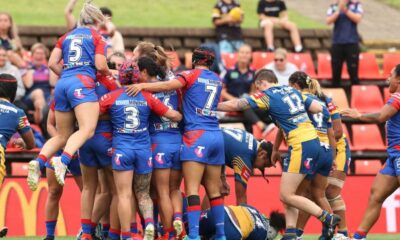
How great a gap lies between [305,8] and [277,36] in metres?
6.83

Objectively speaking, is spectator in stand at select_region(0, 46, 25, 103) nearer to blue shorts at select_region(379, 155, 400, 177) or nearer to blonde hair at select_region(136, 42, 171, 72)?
blonde hair at select_region(136, 42, 171, 72)

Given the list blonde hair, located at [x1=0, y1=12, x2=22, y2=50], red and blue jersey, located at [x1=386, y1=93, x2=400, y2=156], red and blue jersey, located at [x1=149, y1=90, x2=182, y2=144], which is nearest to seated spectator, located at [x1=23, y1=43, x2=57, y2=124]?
blonde hair, located at [x1=0, y1=12, x2=22, y2=50]

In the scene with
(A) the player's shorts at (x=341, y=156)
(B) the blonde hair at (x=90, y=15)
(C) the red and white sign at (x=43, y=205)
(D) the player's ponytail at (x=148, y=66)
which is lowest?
(C) the red and white sign at (x=43, y=205)

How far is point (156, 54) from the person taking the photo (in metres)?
13.6

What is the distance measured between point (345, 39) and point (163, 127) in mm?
8734

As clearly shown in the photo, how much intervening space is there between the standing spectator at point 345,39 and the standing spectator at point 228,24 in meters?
1.74

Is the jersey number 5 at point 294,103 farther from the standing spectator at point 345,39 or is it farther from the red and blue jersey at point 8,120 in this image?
the standing spectator at point 345,39

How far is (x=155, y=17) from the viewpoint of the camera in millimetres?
27656

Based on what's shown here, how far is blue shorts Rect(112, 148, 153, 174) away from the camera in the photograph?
1285cm

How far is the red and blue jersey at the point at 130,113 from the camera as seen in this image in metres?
13.0

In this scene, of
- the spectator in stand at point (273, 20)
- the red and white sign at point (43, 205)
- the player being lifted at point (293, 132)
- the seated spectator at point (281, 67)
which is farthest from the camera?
the spectator in stand at point (273, 20)

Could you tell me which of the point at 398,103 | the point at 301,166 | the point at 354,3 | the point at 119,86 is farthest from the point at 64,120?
the point at 354,3

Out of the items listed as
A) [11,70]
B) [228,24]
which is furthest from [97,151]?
[228,24]

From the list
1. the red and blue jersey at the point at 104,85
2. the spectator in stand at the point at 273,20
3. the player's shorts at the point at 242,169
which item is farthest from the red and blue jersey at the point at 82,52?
the spectator in stand at the point at 273,20
